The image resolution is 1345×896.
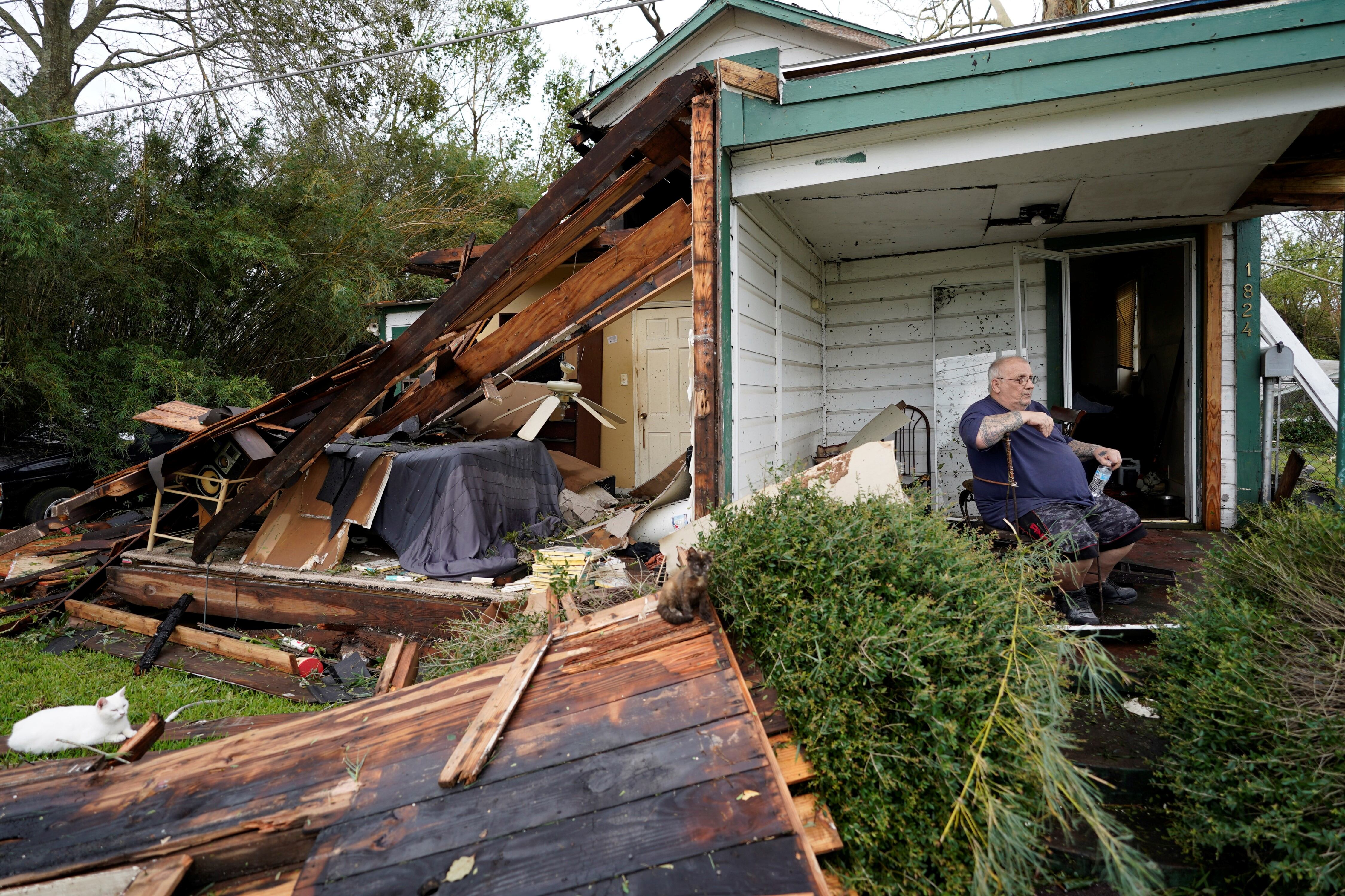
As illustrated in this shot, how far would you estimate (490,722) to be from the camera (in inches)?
85.4

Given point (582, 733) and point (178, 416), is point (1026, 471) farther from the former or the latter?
point (178, 416)

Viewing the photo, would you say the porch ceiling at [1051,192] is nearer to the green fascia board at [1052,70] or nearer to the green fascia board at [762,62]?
the green fascia board at [1052,70]

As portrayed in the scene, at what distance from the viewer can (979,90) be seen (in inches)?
137

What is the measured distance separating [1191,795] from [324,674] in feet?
13.5

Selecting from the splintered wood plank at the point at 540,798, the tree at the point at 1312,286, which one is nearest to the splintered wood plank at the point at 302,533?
the splintered wood plank at the point at 540,798

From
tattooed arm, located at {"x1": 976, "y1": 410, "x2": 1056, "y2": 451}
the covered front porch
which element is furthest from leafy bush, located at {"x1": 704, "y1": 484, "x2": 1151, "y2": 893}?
tattooed arm, located at {"x1": 976, "y1": 410, "x2": 1056, "y2": 451}

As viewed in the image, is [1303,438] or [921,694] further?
[1303,438]

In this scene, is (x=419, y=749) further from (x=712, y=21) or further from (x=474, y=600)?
(x=712, y=21)

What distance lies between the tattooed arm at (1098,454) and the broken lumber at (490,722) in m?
2.95

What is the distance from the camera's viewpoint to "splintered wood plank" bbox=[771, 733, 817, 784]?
1886 mm

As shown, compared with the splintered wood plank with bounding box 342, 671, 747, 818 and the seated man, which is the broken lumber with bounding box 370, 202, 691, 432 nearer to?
the seated man

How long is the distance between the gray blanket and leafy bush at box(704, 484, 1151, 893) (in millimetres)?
2693

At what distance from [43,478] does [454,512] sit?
6.00 m

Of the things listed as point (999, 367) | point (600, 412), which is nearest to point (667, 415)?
point (600, 412)
